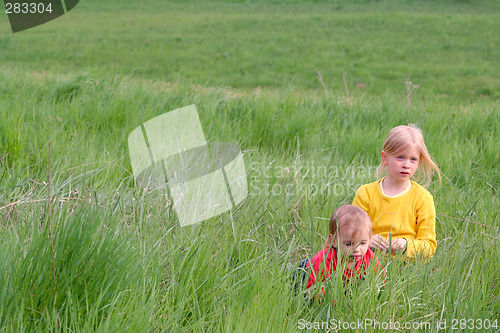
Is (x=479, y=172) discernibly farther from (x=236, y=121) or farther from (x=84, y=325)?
(x=84, y=325)

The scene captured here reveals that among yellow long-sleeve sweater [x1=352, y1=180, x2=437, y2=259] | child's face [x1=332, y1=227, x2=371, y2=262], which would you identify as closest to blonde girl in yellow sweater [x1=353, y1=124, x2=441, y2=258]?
yellow long-sleeve sweater [x1=352, y1=180, x2=437, y2=259]

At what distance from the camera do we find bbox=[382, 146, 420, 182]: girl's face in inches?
98.9

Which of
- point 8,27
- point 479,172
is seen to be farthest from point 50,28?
point 479,172

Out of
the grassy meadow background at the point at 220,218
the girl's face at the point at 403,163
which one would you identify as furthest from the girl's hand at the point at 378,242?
the girl's face at the point at 403,163

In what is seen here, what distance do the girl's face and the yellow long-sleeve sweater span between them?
0.31 ft

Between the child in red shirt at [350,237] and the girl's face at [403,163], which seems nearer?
the child in red shirt at [350,237]

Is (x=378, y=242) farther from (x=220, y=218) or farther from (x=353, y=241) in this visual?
(x=220, y=218)

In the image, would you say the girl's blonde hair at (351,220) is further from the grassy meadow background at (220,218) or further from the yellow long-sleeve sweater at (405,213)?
the yellow long-sleeve sweater at (405,213)

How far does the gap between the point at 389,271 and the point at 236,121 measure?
2839 millimetres

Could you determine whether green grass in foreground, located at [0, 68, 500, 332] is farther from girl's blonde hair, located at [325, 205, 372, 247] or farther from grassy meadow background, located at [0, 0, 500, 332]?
girl's blonde hair, located at [325, 205, 372, 247]

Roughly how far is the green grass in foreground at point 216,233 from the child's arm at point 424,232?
0.09 meters

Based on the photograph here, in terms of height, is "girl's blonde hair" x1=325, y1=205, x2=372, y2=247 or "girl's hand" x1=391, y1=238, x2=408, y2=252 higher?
"girl's blonde hair" x1=325, y1=205, x2=372, y2=247

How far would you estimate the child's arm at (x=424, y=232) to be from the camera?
7.71 ft

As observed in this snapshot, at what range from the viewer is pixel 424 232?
245 centimetres
